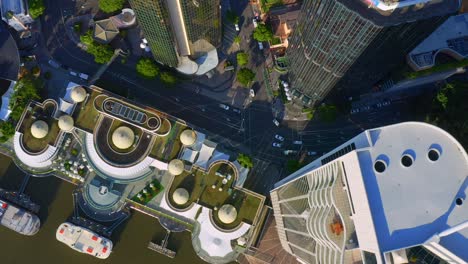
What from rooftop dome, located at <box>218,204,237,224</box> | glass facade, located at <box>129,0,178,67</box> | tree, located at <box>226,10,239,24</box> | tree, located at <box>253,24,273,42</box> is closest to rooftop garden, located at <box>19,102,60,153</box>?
glass facade, located at <box>129,0,178,67</box>

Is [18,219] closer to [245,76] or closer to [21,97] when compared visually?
[21,97]

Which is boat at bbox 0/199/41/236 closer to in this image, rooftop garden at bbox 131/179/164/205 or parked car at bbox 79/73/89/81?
rooftop garden at bbox 131/179/164/205

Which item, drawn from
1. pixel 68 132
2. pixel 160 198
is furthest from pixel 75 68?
pixel 160 198

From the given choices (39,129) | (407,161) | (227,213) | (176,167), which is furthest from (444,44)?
(39,129)

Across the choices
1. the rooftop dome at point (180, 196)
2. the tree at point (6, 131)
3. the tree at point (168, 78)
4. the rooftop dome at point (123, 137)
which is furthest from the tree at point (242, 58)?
the tree at point (6, 131)

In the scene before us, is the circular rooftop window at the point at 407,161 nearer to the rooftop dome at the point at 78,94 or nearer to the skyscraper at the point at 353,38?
the skyscraper at the point at 353,38
